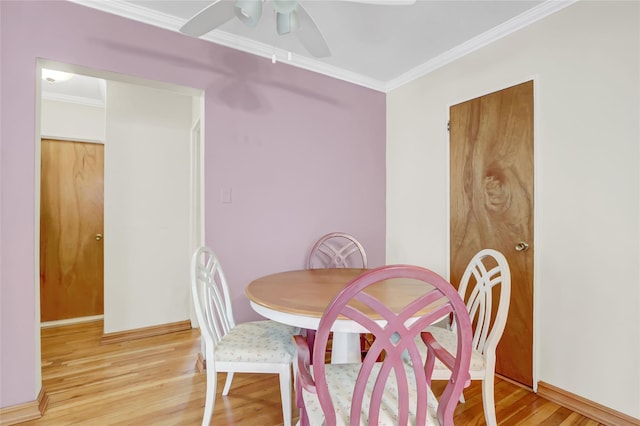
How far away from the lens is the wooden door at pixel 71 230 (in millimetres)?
3158

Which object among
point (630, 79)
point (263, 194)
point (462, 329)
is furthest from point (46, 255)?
point (630, 79)

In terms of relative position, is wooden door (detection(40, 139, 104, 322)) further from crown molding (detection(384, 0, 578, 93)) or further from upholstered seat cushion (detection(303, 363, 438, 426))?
crown molding (detection(384, 0, 578, 93))

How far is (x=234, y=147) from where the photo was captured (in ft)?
7.76

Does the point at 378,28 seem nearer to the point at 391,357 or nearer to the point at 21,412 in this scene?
the point at 391,357

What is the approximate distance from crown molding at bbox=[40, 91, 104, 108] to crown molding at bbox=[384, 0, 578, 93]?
3.22 meters

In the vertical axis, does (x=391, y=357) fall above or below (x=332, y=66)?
below

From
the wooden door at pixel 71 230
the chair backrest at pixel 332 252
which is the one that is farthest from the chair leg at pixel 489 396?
the wooden door at pixel 71 230

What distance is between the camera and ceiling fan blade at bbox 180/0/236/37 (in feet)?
4.61

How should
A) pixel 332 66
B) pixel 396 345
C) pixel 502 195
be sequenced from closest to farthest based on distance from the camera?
pixel 396 345 < pixel 502 195 < pixel 332 66

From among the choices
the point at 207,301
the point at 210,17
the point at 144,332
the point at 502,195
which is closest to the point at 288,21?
the point at 210,17

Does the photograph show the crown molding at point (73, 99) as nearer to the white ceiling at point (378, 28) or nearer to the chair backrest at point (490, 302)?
the white ceiling at point (378, 28)

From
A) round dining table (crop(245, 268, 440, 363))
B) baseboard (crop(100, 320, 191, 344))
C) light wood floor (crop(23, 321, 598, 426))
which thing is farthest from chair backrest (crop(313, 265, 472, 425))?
baseboard (crop(100, 320, 191, 344))

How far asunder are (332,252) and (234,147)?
1.24m

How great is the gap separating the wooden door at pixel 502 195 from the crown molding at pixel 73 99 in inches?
146
